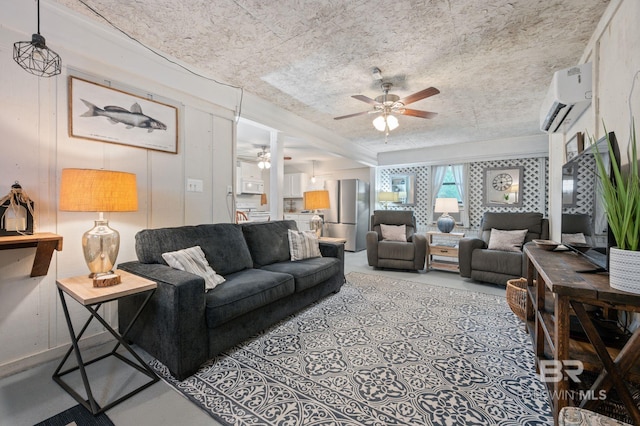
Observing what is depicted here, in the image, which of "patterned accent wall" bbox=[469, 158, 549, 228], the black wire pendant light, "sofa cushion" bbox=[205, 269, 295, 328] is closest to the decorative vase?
"sofa cushion" bbox=[205, 269, 295, 328]

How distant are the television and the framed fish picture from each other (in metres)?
3.13

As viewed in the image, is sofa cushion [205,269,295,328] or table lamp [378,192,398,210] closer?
sofa cushion [205,269,295,328]

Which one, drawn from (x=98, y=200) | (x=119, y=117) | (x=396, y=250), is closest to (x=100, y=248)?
(x=98, y=200)

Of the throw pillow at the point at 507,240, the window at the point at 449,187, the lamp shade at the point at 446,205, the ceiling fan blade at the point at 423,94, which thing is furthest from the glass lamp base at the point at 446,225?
the ceiling fan blade at the point at 423,94

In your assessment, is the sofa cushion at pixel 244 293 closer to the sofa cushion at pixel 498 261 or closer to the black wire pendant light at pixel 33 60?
the black wire pendant light at pixel 33 60

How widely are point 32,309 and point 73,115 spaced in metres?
1.39

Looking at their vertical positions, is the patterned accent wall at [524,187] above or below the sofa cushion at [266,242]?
above

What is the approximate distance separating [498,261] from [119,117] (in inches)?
178

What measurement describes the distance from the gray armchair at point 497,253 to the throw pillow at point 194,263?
339 centimetres

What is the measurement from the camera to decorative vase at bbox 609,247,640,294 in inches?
41.4

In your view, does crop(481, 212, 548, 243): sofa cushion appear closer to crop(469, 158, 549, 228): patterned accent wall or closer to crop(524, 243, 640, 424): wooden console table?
crop(469, 158, 549, 228): patterned accent wall

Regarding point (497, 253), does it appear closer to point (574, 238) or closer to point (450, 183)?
point (574, 238)

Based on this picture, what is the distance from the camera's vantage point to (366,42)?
90.4 inches

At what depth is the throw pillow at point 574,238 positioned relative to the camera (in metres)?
1.79
